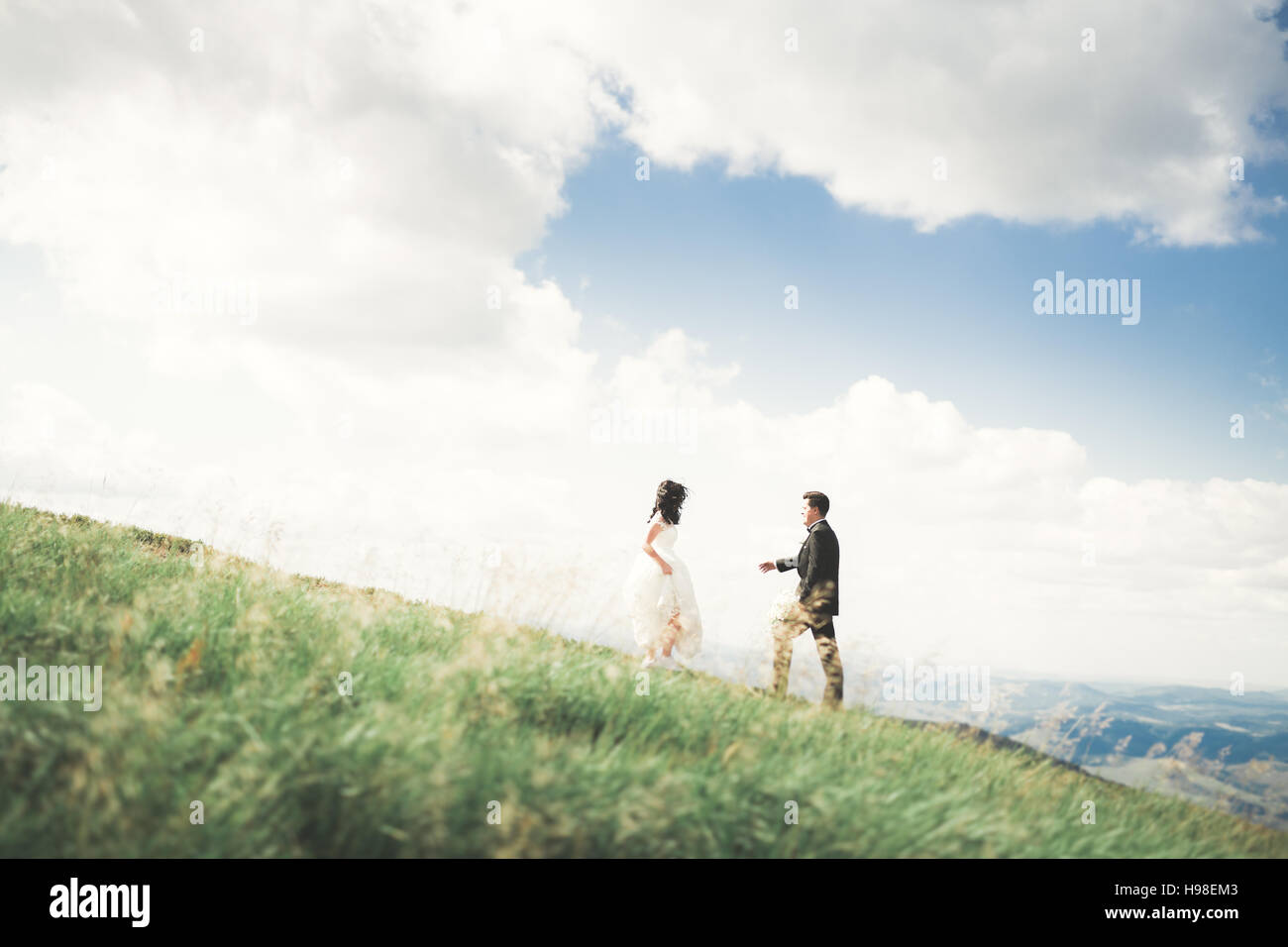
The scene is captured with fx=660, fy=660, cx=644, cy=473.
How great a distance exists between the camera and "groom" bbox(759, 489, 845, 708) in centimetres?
772

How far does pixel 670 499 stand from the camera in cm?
1009

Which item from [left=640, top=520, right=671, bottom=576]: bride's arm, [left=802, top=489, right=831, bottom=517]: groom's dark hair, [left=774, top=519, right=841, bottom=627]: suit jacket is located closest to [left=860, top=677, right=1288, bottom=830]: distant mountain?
[left=774, top=519, right=841, bottom=627]: suit jacket

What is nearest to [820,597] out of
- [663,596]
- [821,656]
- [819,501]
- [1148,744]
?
[821,656]

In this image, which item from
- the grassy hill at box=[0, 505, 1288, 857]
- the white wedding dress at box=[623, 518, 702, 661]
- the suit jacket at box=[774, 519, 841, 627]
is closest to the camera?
the grassy hill at box=[0, 505, 1288, 857]

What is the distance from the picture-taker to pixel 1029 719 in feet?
22.4

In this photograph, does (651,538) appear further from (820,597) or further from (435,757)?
(435,757)

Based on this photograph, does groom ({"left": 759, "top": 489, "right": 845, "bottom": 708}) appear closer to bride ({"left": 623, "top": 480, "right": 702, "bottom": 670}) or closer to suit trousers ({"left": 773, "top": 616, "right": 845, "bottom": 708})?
suit trousers ({"left": 773, "top": 616, "right": 845, "bottom": 708})
